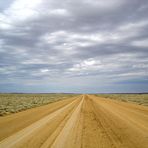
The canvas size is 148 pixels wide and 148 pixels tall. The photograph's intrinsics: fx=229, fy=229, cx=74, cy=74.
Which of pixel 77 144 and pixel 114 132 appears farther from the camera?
pixel 114 132

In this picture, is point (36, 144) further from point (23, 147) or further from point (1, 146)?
point (1, 146)

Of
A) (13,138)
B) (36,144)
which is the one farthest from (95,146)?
(13,138)

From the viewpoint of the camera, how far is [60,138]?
8.77 metres

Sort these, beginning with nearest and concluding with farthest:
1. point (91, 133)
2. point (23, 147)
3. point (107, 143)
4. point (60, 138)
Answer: point (23, 147), point (107, 143), point (60, 138), point (91, 133)

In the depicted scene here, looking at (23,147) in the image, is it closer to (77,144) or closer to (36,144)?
(36,144)

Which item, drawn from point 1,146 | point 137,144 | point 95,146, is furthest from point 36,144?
point 137,144

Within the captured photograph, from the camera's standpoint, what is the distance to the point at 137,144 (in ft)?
25.4

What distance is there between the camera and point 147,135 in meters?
9.24

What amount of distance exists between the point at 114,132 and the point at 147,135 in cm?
144

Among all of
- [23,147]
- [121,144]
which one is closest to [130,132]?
[121,144]

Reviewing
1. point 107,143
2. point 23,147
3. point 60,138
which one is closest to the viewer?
point 23,147

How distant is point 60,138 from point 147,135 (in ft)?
11.5

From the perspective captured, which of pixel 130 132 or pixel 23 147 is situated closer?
pixel 23 147

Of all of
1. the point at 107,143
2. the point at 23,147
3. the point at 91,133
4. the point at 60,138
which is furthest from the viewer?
the point at 91,133
